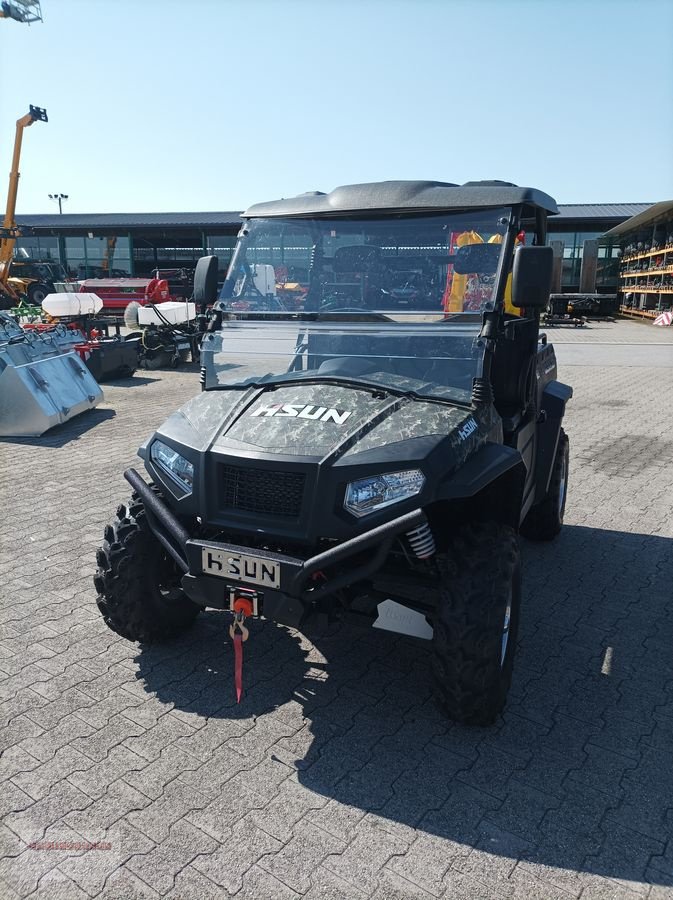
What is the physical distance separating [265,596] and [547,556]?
2.71 metres

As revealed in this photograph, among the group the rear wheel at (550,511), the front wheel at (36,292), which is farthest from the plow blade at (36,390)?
the front wheel at (36,292)

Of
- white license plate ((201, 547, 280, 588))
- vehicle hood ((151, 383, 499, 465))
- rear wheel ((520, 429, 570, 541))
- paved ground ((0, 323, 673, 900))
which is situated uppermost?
vehicle hood ((151, 383, 499, 465))

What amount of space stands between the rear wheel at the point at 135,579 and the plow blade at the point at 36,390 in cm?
557

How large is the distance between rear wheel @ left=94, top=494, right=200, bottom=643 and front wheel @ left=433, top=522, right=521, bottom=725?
138cm

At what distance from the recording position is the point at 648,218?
31250mm

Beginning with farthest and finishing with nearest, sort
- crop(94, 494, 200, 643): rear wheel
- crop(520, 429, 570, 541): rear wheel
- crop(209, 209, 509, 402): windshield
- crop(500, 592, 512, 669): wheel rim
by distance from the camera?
crop(520, 429, 570, 541): rear wheel → crop(209, 209, 509, 402): windshield → crop(94, 494, 200, 643): rear wheel → crop(500, 592, 512, 669): wheel rim

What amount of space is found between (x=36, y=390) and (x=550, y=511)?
6333mm

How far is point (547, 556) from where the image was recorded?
4.80 meters

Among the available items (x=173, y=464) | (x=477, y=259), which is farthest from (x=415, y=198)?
(x=173, y=464)

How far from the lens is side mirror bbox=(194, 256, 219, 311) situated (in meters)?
4.04

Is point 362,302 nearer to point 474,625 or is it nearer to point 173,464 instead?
point 173,464

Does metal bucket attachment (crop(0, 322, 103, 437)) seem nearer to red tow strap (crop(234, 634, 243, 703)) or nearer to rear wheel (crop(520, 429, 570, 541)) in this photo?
rear wheel (crop(520, 429, 570, 541))

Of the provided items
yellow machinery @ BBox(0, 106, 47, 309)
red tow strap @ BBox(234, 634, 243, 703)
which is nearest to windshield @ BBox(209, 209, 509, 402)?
red tow strap @ BBox(234, 634, 243, 703)

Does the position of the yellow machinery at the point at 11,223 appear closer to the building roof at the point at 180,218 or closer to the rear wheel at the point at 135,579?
the building roof at the point at 180,218
